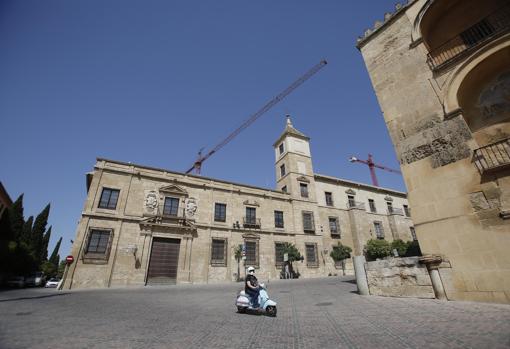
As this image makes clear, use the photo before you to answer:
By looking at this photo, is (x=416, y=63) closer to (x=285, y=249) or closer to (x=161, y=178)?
(x=285, y=249)

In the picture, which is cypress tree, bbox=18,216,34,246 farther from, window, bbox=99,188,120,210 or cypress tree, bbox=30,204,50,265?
window, bbox=99,188,120,210

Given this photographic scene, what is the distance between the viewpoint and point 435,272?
653cm

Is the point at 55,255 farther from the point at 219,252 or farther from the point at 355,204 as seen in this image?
the point at 355,204

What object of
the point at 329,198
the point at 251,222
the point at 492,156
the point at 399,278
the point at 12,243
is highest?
the point at 329,198

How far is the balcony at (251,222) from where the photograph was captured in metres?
22.0

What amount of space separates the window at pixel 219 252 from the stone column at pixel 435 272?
52.5 ft

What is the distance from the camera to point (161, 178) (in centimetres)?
A: 2011

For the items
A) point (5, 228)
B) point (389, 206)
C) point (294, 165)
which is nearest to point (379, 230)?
point (389, 206)

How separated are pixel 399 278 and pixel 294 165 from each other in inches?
803

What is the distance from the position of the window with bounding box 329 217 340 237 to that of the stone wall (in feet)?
62.8

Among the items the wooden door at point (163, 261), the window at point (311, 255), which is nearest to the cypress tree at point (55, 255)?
the wooden door at point (163, 261)

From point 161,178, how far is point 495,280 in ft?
68.0

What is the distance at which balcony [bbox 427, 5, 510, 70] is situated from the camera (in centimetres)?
718

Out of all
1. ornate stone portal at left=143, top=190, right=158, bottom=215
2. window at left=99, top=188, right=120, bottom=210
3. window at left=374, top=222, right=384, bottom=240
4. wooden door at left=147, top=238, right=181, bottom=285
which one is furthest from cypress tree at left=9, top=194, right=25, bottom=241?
window at left=374, top=222, right=384, bottom=240
